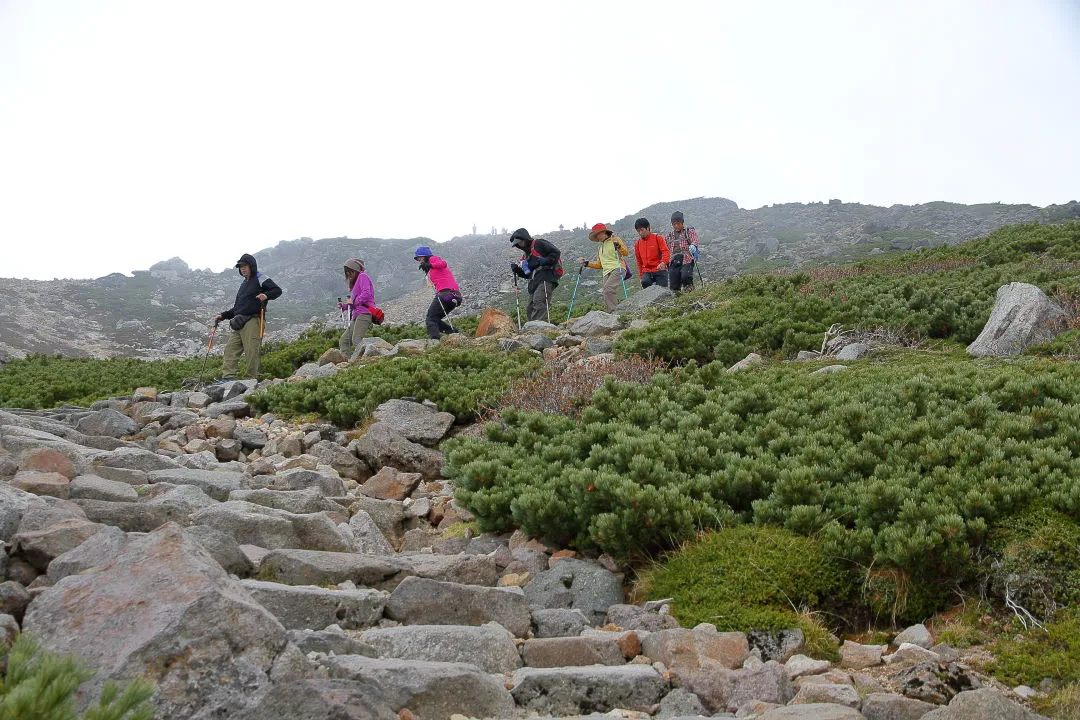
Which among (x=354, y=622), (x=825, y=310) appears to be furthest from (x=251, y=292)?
(x=354, y=622)

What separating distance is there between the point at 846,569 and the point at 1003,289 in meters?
8.99

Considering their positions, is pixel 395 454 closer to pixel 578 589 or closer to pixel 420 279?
pixel 578 589

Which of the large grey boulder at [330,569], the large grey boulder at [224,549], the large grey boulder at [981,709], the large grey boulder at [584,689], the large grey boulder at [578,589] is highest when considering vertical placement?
the large grey boulder at [224,549]

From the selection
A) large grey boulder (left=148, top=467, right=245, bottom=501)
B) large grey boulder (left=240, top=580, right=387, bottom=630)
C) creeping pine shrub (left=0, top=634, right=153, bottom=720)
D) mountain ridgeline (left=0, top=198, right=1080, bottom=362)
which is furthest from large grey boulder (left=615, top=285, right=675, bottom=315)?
mountain ridgeline (left=0, top=198, right=1080, bottom=362)

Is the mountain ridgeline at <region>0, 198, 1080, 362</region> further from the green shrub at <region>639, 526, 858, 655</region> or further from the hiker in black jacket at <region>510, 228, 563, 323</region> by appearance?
the green shrub at <region>639, 526, 858, 655</region>

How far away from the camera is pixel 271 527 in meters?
5.57

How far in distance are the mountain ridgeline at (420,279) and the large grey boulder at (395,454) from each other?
154 ft

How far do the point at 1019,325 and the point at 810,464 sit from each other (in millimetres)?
6550

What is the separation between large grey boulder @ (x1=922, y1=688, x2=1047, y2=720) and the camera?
3.21 metres

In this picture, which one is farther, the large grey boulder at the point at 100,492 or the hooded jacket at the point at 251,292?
the hooded jacket at the point at 251,292

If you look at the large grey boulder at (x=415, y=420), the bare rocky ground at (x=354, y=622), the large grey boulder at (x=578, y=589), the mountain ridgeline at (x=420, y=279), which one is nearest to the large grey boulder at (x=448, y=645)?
the bare rocky ground at (x=354, y=622)

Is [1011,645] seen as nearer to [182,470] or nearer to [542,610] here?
[542,610]

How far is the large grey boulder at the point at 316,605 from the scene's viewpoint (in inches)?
163

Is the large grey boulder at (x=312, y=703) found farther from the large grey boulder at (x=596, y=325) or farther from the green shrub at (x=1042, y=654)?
the large grey boulder at (x=596, y=325)
